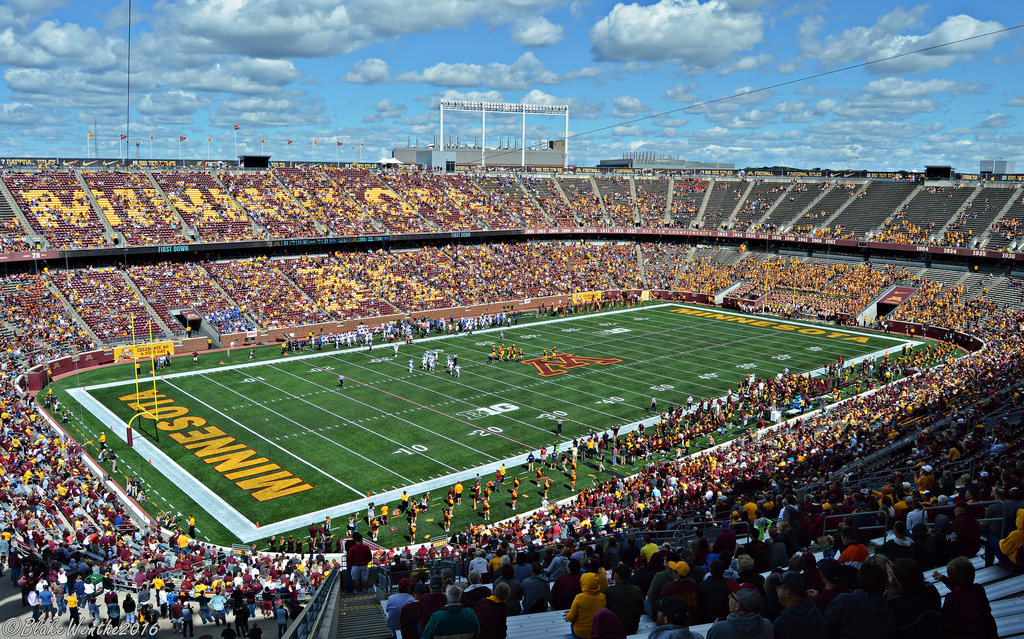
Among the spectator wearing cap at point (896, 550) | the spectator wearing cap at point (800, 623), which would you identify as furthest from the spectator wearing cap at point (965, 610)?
the spectator wearing cap at point (896, 550)

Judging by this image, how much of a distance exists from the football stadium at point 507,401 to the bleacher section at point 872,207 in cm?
31

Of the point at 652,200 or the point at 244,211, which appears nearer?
the point at 244,211

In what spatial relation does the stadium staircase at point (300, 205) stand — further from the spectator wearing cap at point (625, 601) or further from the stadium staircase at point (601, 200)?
the spectator wearing cap at point (625, 601)

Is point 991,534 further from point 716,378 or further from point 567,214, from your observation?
point 567,214

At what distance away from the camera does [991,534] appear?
769 centimetres

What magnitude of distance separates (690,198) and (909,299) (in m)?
27.6

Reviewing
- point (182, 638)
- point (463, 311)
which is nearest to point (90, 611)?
point (182, 638)

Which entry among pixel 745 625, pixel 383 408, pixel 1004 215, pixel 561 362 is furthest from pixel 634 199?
pixel 745 625

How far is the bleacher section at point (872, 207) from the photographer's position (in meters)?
60.5

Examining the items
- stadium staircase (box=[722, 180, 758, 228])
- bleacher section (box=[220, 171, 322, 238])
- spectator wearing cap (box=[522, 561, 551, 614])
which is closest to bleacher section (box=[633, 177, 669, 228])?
stadium staircase (box=[722, 180, 758, 228])

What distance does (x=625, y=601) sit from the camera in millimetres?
6383

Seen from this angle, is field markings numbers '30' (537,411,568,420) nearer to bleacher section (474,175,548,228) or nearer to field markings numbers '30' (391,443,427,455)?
field markings numbers '30' (391,443,427,455)

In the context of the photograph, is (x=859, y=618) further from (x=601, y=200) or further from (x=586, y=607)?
(x=601, y=200)

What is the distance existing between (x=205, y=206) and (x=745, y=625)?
180ft
